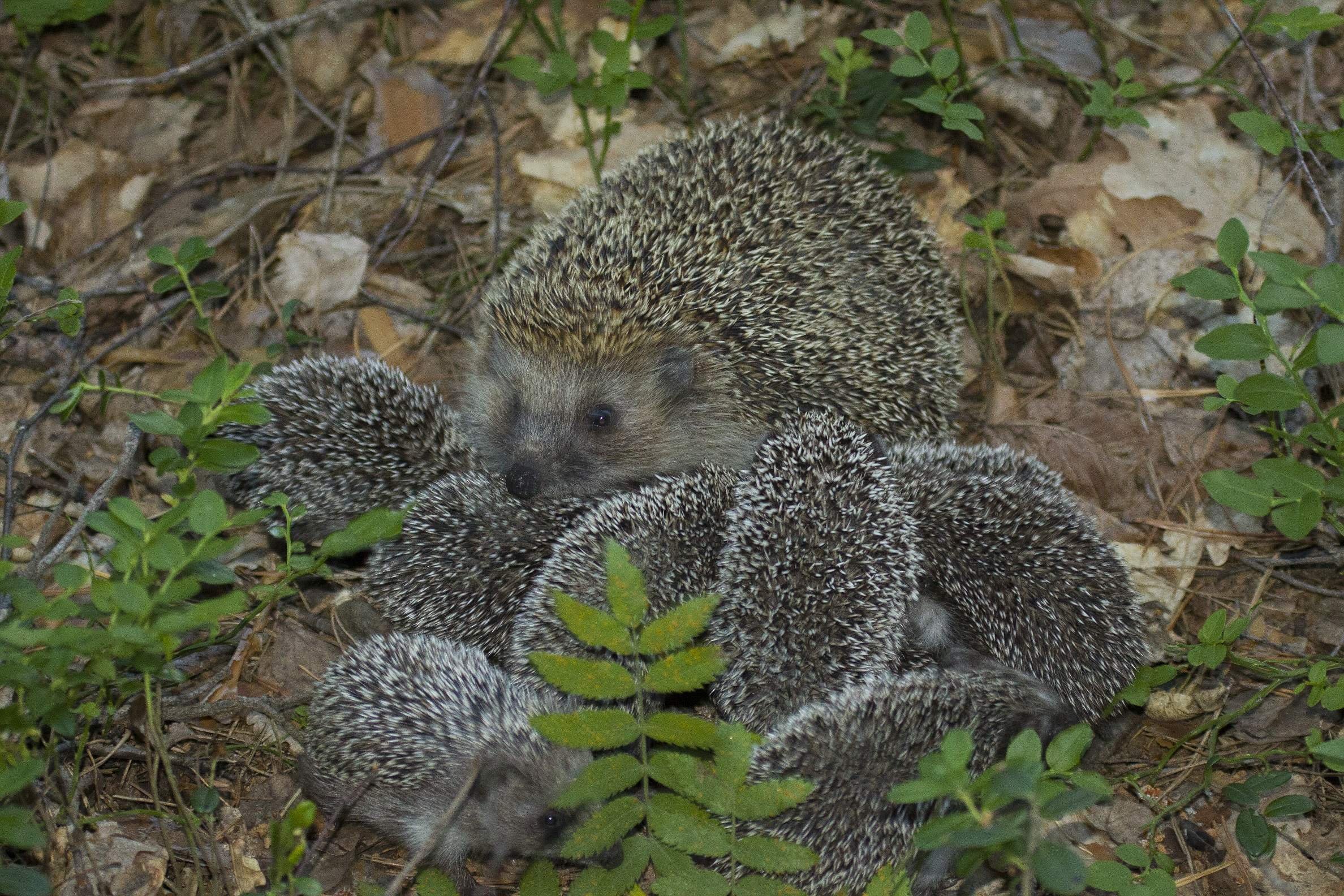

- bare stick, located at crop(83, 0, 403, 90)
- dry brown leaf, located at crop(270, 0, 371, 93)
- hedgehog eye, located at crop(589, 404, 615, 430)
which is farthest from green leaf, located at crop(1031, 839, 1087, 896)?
dry brown leaf, located at crop(270, 0, 371, 93)

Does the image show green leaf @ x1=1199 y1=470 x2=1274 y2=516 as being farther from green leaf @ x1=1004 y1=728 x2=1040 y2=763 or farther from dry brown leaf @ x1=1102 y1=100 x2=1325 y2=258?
dry brown leaf @ x1=1102 y1=100 x2=1325 y2=258

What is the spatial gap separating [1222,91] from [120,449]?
5905 mm

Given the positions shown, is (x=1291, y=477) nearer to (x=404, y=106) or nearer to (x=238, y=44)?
(x=404, y=106)

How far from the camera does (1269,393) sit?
12.6ft

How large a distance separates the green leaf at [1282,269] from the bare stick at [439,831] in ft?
9.66

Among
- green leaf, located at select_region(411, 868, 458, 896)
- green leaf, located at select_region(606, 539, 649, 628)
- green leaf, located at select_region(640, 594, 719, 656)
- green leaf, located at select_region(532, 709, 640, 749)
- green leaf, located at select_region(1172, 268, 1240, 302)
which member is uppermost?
green leaf, located at select_region(1172, 268, 1240, 302)

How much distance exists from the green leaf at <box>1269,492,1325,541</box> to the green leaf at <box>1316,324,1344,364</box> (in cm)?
61

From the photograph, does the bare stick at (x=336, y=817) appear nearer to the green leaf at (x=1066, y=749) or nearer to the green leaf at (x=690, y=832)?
the green leaf at (x=690, y=832)

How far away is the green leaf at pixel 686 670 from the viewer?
338 cm

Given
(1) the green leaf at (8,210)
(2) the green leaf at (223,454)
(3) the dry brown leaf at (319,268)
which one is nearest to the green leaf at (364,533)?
(2) the green leaf at (223,454)

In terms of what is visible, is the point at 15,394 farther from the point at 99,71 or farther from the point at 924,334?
the point at 924,334

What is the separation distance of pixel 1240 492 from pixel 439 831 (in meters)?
2.88

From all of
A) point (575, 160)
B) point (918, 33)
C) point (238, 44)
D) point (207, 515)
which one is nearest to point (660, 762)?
point (207, 515)

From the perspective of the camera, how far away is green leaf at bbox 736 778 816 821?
3270 mm
